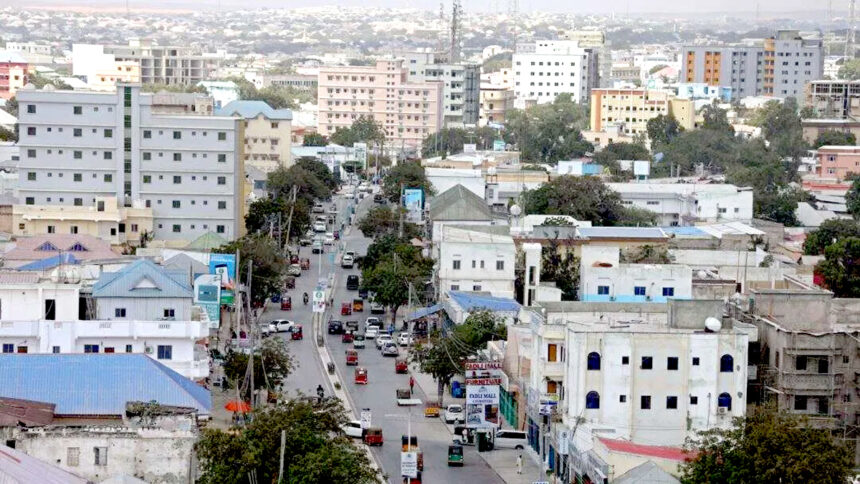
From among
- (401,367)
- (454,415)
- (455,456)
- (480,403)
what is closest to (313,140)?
(401,367)

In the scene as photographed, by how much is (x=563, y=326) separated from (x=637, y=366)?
7.85 feet

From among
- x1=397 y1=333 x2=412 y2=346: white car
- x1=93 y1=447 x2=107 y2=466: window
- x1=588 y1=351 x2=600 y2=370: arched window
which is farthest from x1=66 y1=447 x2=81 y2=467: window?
x1=397 y1=333 x2=412 y2=346: white car

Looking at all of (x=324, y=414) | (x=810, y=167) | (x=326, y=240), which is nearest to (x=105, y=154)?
(x=326, y=240)

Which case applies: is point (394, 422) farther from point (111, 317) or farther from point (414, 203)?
point (414, 203)

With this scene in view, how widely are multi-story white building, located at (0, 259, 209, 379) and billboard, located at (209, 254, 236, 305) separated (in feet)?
15.6

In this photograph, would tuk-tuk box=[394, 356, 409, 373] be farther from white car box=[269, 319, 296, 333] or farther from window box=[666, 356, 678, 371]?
window box=[666, 356, 678, 371]

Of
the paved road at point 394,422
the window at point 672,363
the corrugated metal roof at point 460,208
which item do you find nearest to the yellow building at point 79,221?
the paved road at point 394,422

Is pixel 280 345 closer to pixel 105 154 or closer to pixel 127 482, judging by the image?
pixel 127 482

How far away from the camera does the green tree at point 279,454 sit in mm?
36750

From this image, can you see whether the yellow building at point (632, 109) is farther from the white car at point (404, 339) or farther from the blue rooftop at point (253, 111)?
the white car at point (404, 339)

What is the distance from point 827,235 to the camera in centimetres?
7938

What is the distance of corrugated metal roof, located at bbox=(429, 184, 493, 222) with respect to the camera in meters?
79.3

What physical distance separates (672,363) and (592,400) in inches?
63.3

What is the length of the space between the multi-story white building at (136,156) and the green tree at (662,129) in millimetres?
64060
